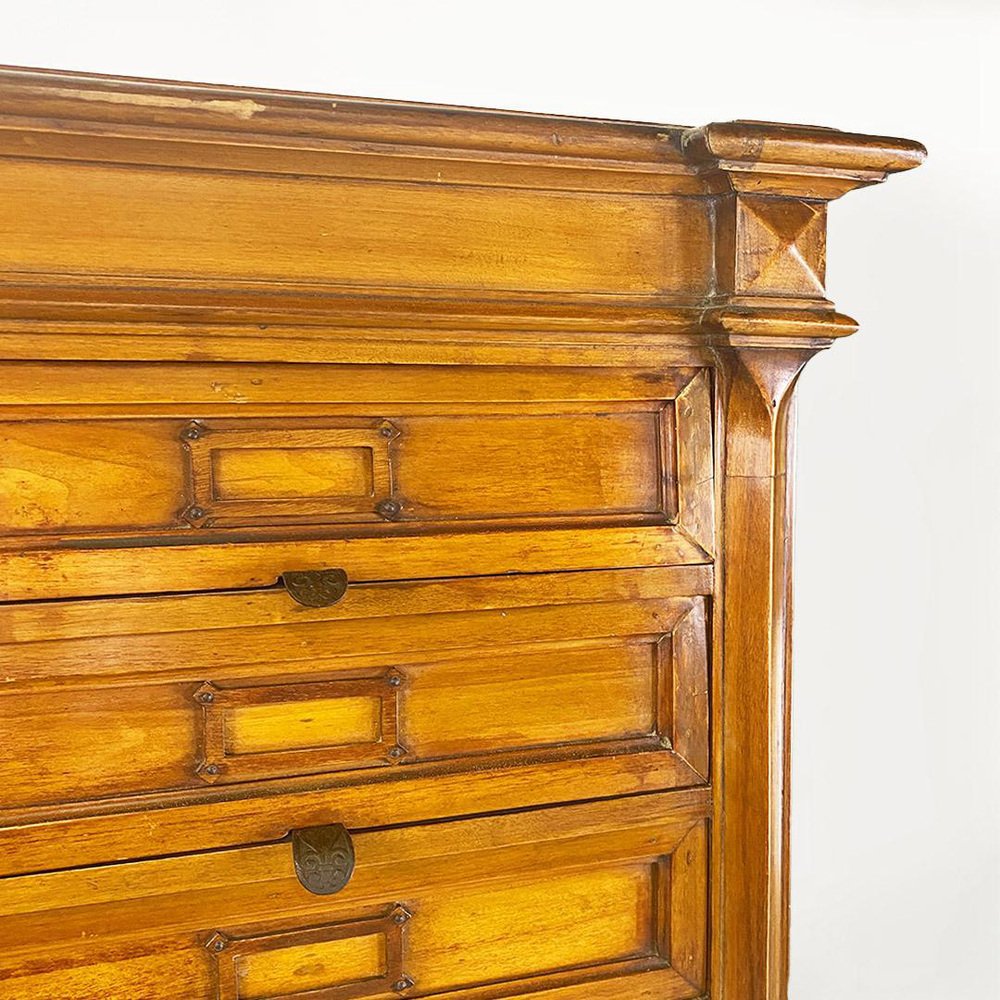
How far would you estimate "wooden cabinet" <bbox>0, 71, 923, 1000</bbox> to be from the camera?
1.04 m

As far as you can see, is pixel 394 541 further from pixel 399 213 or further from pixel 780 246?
pixel 780 246

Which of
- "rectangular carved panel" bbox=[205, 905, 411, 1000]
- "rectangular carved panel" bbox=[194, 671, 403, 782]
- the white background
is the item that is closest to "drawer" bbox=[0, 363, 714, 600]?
"rectangular carved panel" bbox=[194, 671, 403, 782]

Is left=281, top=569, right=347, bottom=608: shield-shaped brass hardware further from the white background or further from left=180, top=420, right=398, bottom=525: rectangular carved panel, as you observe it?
the white background

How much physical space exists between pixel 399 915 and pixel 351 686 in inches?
9.0

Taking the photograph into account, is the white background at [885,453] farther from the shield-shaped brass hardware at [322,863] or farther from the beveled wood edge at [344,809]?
the shield-shaped brass hardware at [322,863]

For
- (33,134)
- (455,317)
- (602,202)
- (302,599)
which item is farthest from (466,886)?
(33,134)

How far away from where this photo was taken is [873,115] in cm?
190

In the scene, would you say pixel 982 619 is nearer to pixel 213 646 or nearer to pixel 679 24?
pixel 679 24

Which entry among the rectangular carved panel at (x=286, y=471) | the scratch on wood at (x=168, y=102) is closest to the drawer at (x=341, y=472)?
the rectangular carved panel at (x=286, y=471)

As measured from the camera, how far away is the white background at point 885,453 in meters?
1.83

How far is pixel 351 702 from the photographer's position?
1.15m

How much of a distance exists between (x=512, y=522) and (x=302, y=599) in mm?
226

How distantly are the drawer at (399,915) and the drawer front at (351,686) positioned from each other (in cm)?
6

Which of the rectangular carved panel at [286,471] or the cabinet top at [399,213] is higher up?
Answer: the cabinet top at [399,213]
